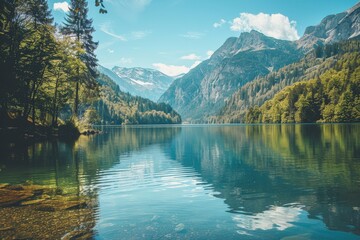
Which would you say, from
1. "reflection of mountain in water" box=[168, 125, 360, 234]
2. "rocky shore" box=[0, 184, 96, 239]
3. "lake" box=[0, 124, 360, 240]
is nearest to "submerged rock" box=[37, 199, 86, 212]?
"rocky shore" box=[0, 184, 96, 239]

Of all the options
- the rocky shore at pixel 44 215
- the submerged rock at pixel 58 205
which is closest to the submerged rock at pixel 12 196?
the rocky shore at pixel 44 215

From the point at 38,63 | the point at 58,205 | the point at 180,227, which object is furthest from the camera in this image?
the point at 38,63

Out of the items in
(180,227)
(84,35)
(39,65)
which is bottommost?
(180,227)

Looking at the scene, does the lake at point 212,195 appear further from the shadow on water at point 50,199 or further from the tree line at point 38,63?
the tree line at point 38,63

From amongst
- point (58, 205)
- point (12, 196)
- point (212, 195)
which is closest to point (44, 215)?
point (58, 205)

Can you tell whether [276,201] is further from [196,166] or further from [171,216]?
[196,166]

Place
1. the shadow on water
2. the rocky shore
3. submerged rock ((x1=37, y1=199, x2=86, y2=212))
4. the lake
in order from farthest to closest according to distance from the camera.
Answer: submerged rock ((x1=37, y1=199, x2=86, y2=212)) < the lake < the shadow on water < the rocky shore

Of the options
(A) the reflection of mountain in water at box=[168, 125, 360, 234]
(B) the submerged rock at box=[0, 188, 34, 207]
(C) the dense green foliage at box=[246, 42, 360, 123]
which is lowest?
(A) the reflection of mountain in water at box=[168, 125, 360, 234]

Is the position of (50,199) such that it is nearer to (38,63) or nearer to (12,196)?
(12,196)

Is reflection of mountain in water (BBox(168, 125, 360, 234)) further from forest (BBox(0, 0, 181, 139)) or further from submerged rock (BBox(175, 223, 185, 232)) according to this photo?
forest (BBox(0, 0, 181, 139))

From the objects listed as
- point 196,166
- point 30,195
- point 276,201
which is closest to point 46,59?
point 196,166

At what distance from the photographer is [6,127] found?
4991 cm

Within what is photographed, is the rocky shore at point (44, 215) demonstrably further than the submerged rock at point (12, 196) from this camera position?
No

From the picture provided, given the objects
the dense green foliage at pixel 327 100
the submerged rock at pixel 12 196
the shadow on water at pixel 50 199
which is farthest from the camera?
the dense green foliage at pixel 327 100
